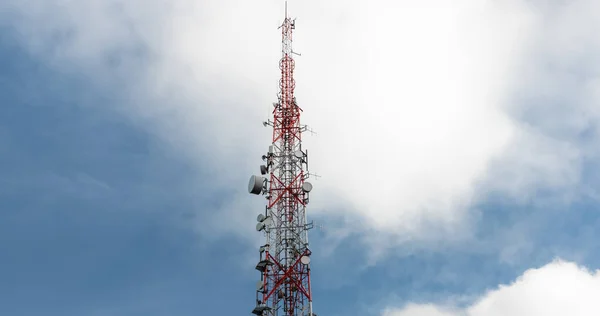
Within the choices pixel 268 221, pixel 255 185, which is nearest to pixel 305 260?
pixel 268 221

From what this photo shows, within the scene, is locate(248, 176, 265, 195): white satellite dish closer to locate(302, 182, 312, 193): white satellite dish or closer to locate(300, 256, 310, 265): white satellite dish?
locate(302, 182, 312, 193): white satellite dish

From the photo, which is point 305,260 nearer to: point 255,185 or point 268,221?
point 268,221

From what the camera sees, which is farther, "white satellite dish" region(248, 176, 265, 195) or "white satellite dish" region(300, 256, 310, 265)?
"white satellite dish" region(248, 176, 265, 195)

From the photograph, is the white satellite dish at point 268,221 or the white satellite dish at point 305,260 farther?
the white satellite dish at point 268,221

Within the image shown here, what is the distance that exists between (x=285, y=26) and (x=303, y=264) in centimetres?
2627

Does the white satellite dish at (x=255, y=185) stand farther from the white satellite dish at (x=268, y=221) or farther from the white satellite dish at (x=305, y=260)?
the white satellite dish at (x=305, y=260)

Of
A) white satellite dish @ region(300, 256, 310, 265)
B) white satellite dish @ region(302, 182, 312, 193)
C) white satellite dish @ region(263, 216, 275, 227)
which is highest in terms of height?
white satellite dish @ region(302, 182, 312, 193)

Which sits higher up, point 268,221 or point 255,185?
point 255,185

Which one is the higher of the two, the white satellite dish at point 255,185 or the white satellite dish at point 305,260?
the white satellite dish at point 255,185

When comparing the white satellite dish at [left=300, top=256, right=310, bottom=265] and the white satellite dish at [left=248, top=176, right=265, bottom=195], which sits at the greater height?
Answer: the white satellite dish at [left=248, top=176, right=265, bottom=195]

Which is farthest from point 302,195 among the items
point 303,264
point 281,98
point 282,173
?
point 281,98

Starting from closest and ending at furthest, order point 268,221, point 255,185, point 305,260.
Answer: point 305,260 < point 268,221 < point 255,185

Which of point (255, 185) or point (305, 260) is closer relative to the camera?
point (305, 260)

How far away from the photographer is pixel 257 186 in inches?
2280
